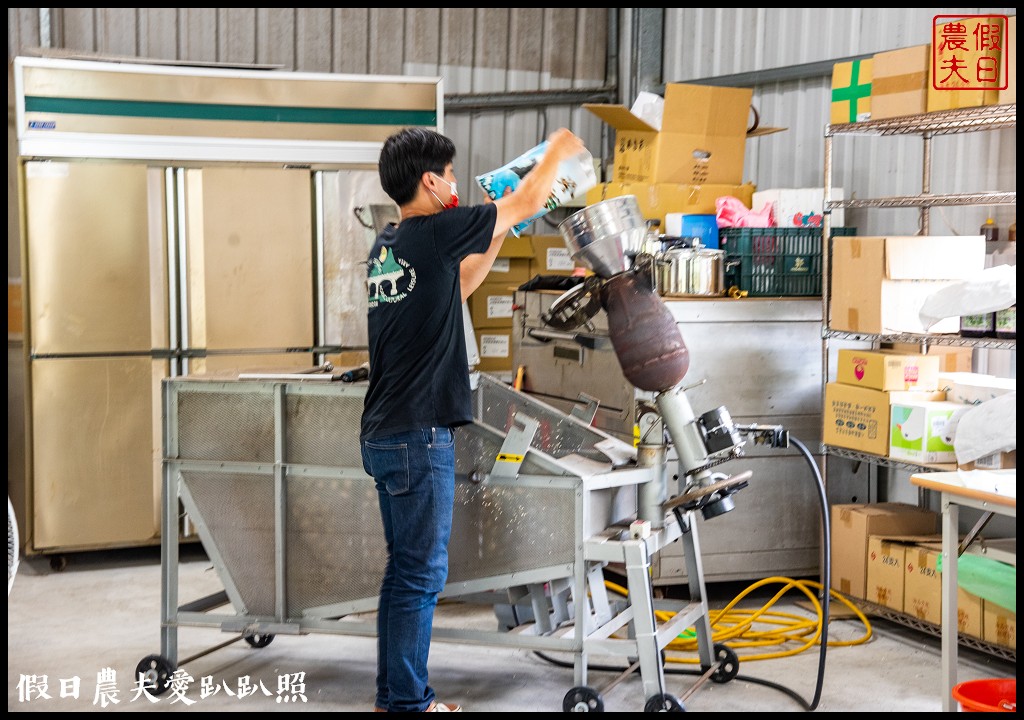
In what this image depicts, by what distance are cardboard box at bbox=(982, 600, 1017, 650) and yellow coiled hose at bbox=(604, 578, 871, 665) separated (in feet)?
1.46

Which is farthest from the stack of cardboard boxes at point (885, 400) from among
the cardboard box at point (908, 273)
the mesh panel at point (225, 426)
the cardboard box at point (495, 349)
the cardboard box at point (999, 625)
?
the cardboard box at point (495, 349)

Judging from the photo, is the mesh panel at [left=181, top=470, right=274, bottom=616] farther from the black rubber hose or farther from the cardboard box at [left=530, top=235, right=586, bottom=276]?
the cardboard box at [left=530, top=235, right=586, bottom=276]

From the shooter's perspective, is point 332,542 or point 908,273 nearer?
point 332,542

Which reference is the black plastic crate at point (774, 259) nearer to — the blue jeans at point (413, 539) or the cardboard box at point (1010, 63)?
the cardboard box at point (1010, 63)

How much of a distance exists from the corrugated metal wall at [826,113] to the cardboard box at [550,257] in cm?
103

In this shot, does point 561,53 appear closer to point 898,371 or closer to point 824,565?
point 898,371

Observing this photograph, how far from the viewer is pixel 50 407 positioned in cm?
474

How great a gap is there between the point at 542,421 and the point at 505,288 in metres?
2.33

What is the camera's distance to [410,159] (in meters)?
2.77

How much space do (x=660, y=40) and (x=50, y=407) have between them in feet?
11.6

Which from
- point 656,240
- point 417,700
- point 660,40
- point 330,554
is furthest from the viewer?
point 660,40

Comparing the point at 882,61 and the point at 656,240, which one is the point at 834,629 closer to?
the point at 656,240

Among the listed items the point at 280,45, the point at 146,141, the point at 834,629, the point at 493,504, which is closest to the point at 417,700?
the point at 493,504
